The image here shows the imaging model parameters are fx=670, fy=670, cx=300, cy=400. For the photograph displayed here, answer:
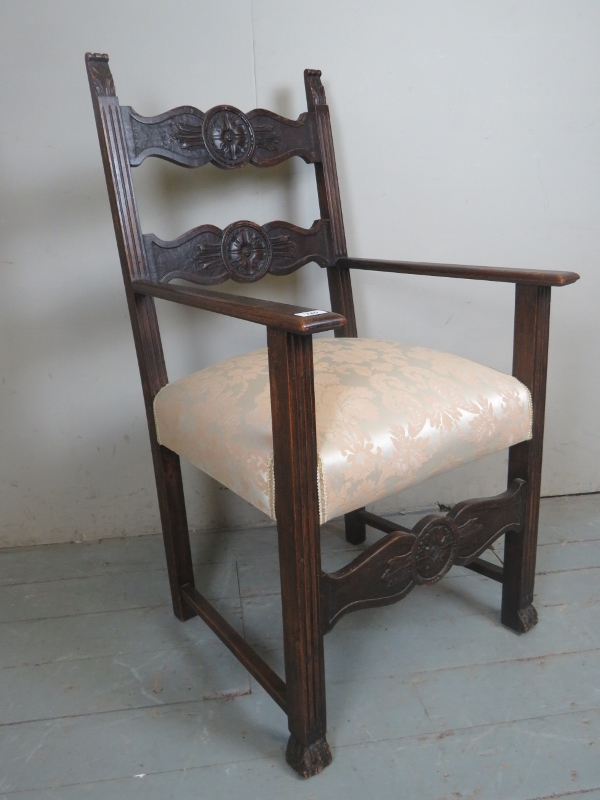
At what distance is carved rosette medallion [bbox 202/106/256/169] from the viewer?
1.18 m

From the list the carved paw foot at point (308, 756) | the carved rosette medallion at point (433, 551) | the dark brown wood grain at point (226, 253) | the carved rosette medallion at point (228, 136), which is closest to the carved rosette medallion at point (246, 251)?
the dark brown wood grain at point (226, 253)

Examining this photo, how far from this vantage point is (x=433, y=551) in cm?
101

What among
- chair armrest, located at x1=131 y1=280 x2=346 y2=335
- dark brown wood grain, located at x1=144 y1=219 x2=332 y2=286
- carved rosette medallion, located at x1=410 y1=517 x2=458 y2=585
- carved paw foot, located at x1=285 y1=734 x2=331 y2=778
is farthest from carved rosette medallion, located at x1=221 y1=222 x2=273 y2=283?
carved paw foot, located at x1=285 y1=734 x2=331 y2=778

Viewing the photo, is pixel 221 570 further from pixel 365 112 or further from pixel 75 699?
pixel 365 112

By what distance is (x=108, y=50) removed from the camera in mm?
1326

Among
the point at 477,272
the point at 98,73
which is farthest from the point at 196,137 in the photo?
the point at 477,272

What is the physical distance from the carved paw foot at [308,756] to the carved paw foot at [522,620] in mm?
451

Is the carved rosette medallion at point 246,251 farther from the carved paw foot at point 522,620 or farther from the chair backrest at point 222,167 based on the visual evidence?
the carved paw foot at point 522,620

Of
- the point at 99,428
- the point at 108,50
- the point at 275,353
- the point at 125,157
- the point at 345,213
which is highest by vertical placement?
the point at 108,50

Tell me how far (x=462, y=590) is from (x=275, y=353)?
80 centimetres

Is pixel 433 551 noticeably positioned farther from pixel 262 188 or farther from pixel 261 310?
pixel 262 188

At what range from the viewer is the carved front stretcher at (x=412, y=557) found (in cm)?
93

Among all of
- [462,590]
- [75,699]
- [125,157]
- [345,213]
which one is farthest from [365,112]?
[75,699]

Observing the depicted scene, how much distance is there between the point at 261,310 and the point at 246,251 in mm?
499
